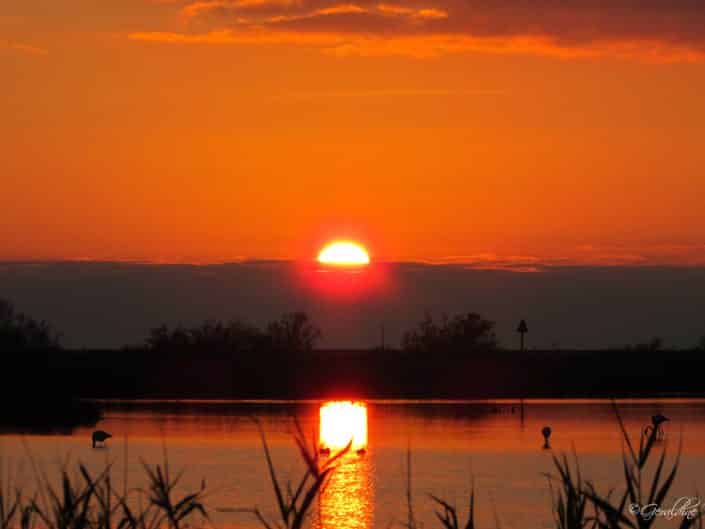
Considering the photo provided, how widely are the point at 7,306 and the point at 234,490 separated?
181 ft

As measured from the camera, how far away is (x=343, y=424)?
154 ft

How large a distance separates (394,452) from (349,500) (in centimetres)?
929

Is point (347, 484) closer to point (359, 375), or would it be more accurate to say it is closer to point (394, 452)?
point (394, 452)

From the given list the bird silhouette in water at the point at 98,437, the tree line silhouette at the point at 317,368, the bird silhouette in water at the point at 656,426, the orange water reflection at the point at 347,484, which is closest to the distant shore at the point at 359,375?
the tree line silhouette at the point at 317,368

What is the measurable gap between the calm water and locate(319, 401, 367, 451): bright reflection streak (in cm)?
54

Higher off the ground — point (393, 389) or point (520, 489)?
point (393, 389)

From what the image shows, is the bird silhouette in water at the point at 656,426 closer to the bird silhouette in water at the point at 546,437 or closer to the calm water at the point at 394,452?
the calm water at the point at 394,452

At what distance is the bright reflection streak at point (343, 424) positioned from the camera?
41438mm

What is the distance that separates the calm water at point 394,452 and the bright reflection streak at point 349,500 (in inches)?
1.1

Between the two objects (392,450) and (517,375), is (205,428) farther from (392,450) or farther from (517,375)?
(517,375)

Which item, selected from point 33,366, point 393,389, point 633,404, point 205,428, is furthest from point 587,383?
point 205,428

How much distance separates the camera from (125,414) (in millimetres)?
52094

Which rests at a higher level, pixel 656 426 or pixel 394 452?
pixel 394 452

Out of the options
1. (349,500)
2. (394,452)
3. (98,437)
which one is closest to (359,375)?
(394,452)
